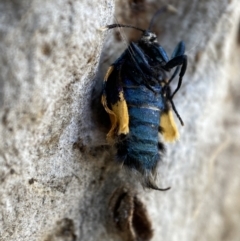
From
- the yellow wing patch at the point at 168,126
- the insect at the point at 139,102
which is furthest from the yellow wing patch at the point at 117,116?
the yellow wing patch at the point at 168,126

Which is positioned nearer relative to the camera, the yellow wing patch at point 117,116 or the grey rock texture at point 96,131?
the grey rock texture at point 96,131

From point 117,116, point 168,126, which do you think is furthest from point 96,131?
point 168,126

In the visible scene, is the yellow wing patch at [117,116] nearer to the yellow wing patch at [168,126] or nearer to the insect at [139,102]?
the insect at [139,102]

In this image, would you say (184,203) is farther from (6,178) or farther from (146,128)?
(6,178)

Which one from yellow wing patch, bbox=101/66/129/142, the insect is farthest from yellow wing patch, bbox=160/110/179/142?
yellow wing patch, bbox=101/66/129/142

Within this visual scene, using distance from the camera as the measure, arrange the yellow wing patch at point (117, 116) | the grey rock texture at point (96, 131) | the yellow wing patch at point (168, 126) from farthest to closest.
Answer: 1. the yellow wing patch at point (168, 126)
2. the yellow wing patch at point (117, 116)
3. the grey rock texture at point (96, 131)

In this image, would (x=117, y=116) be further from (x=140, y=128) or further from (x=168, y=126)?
(x=168, y=126)

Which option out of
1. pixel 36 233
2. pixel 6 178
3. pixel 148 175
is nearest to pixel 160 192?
pixel 148 175
